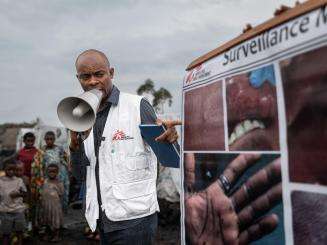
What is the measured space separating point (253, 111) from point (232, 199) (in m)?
0.36

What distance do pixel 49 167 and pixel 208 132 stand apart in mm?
5939

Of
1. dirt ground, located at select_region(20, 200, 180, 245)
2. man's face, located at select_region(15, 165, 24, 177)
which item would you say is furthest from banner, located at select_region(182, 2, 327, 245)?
man's face, located at select_region(15, 165, 24, 177)

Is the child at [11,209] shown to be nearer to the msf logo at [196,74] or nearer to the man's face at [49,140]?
the man's face at [49,140]

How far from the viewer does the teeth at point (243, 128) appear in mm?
1502

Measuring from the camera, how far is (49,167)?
24.3 feet

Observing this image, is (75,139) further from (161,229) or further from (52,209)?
(161,229)

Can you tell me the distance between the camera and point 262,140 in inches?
58.1

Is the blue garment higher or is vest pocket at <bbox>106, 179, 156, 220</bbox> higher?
vest pocket at <bbox>106, 179, 156, 220</bbox>

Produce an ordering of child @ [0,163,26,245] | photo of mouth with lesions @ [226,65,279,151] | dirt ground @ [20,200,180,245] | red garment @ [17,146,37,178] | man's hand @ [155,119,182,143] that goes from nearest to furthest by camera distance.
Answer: photo of mouth with lesions @ [226,65,279,151] < man's hand @ [155,119,182,143] < child @ [0,163,26,245] < dirt ground @ [20,200,180,245] < red garment @ [17,146,37,178]

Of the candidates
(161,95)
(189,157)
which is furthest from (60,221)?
(161,95)

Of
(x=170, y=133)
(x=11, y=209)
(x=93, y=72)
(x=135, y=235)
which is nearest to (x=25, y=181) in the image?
(x=11, y=209)

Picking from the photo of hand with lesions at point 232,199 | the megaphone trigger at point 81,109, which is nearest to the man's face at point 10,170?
the megaphone trigger at point 81,109

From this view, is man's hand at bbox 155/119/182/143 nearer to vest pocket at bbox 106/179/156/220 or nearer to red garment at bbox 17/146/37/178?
vest pocket at bbox 106/179/156/220

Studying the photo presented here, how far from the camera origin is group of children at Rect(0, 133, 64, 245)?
6.41 meters
